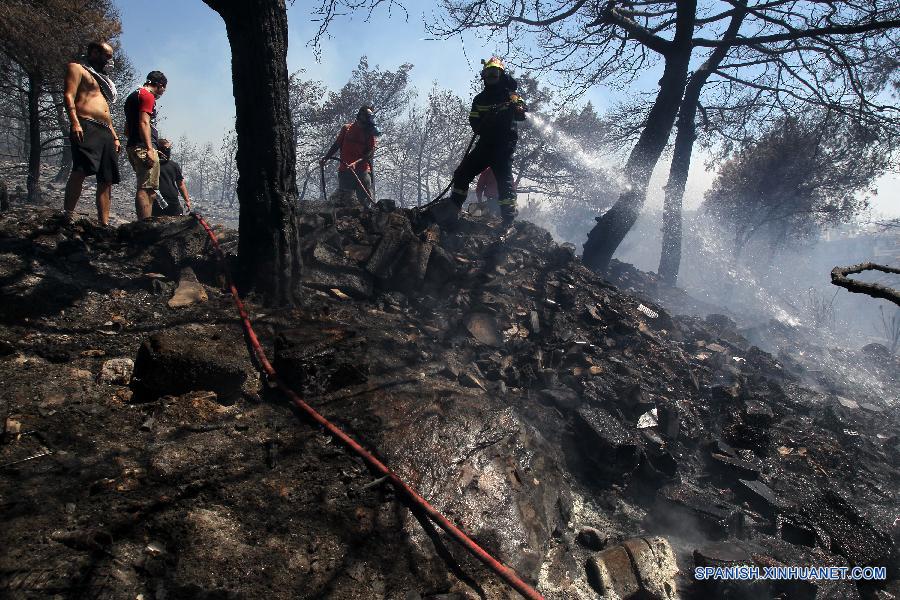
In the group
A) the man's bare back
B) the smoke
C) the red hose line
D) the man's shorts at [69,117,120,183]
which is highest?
the smoke

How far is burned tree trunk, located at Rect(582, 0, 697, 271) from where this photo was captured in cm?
742

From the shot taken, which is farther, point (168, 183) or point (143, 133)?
point (168, 183)

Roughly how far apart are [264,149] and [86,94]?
86.9 inches

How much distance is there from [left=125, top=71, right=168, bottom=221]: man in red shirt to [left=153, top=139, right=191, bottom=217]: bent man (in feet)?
2.72

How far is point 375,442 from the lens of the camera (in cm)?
237

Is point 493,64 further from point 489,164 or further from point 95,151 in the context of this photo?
point 95,151

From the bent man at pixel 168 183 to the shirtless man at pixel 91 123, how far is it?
162 centimetres

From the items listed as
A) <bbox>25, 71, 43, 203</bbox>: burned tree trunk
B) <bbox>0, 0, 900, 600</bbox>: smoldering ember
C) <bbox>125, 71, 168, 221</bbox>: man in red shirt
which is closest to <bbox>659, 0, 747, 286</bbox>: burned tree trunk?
<bbox>0, 0, 900, 600</bbox>: smoldering ember

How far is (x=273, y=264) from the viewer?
11.5ft

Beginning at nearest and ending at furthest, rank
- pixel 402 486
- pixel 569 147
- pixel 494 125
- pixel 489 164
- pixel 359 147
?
pixel 402 486, pixel 494 125, pixel 489 164, pixel 359 147, pixel 569 147

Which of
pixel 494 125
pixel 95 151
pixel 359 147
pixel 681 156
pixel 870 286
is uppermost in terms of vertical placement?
pixel 681 156

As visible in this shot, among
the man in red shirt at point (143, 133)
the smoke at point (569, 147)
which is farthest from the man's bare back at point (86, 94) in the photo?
the smoke at point (569, 147)

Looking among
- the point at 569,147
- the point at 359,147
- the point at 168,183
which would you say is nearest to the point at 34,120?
the point at 168,183

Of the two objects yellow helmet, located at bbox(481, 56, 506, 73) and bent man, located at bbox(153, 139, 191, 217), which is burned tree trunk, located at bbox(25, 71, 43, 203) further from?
yellow helmet, located at bbox(481, 56, 506, 73)
